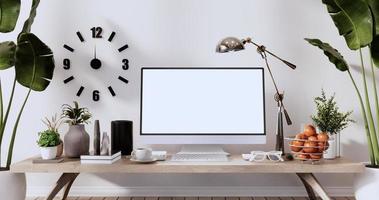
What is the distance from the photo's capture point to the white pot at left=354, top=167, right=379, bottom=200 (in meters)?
2.56

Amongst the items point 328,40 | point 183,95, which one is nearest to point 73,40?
point 183,95

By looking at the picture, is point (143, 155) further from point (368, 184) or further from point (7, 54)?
point (368, 184)

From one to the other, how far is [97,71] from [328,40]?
1.83 m

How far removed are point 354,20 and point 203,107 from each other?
1.12 m

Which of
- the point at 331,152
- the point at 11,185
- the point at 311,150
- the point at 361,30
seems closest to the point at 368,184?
the point at 331,152

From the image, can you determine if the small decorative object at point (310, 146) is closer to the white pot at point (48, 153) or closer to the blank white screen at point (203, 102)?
the blank white screen at point (203, 102)

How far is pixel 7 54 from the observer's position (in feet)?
9.27

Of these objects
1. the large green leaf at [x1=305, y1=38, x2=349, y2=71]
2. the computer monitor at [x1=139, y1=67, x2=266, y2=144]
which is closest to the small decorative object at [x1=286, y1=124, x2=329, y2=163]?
the computer monitor at [x1=139, y1=67, x2=266, y2=144]

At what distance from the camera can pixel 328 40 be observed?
3.28m

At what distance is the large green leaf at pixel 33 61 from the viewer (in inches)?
107

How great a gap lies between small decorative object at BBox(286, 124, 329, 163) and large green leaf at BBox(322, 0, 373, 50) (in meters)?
0.67

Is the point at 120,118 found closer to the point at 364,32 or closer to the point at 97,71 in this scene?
the point at 97,71

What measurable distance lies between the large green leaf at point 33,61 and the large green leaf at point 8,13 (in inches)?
9.2

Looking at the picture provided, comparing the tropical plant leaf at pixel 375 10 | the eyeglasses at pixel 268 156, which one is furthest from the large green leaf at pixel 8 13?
the tropical plant leaf at pixel 375 10
